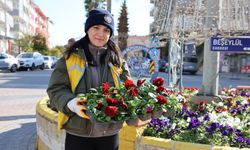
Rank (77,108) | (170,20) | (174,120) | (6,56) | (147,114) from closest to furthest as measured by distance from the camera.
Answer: (77,108) → (147,114) → (174,120) → (170,20) → (6,56)

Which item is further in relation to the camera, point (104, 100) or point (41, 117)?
point (41, 117)

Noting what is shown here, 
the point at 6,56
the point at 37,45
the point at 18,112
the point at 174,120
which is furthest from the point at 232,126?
the point at 37,45

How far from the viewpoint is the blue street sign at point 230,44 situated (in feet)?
18.8

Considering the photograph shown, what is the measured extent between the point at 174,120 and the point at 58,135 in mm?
1496

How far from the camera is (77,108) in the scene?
2324 mm

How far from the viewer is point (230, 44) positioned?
5.85 meters

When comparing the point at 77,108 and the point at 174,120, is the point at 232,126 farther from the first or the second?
the point at 77,108

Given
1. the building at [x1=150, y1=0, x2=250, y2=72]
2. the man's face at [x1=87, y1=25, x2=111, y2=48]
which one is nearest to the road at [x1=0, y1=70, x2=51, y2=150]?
the building at [x1=150, y1=0, x2=250, y2=72]

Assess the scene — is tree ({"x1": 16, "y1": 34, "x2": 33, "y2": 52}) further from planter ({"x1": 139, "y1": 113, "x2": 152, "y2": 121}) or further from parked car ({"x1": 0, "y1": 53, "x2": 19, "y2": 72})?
planter ({"x1": 139, "y1": 113, "x2": 152, "y2": 121})

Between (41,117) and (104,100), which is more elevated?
(104,100)

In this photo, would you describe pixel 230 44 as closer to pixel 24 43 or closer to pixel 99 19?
pixel 99 19

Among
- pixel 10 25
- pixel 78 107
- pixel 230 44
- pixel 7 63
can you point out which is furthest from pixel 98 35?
pixel 10 25

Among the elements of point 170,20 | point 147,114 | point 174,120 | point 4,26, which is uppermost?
point 4,26

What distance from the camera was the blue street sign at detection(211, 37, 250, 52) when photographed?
18.8ft
